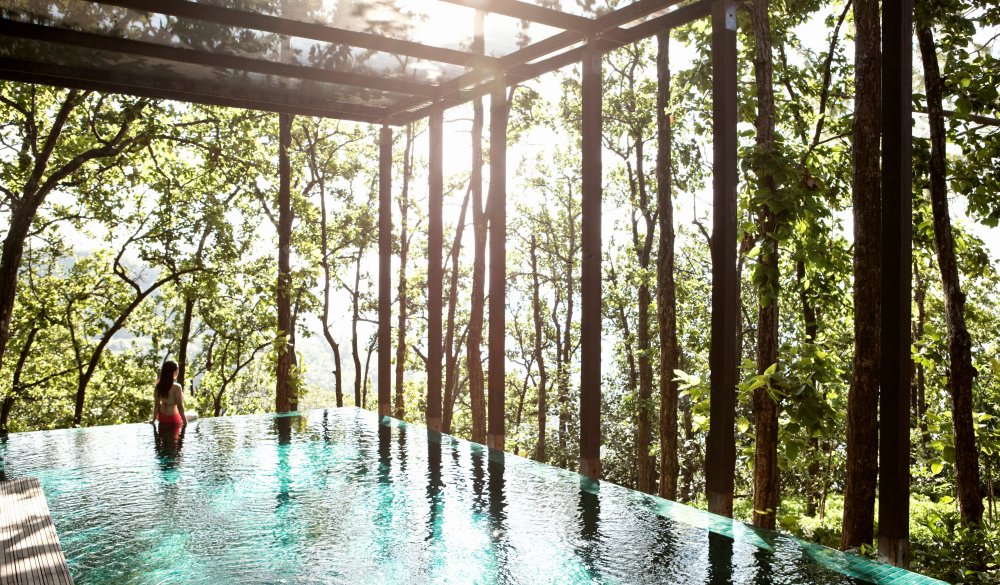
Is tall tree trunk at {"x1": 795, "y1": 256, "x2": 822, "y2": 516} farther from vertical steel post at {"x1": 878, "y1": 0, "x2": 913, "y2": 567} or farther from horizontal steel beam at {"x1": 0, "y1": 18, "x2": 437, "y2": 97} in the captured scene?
horizontal steel beam at {"x1": 0, "y1": 18, "x2": 437, "y2": 97}

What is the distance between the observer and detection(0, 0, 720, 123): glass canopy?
202 inches

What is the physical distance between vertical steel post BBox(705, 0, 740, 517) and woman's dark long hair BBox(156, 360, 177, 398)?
18.3ft

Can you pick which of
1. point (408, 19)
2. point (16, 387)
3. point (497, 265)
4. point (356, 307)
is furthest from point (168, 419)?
point (356, 307)

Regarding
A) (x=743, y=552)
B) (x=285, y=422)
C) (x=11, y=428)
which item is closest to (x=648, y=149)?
(x=285, y=422)

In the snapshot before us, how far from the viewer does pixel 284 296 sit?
12.8m

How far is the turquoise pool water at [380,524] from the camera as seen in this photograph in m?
3.54

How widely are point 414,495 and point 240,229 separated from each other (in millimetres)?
13434

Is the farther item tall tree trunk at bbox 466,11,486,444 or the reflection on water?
tall tree trunk at bbox 466,11,486,444

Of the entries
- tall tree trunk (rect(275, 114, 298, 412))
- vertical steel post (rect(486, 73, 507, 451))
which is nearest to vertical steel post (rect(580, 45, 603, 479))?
vertical steel post (rect(486, 73, 507, 451))

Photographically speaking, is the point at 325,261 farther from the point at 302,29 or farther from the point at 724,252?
the point at 724,252

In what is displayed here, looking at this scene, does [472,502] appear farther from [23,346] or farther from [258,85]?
[23,346]

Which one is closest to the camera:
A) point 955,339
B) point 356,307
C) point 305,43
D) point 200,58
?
point 305,43

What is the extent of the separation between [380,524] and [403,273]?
12824 millimetres

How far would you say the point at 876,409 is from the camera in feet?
19.7
